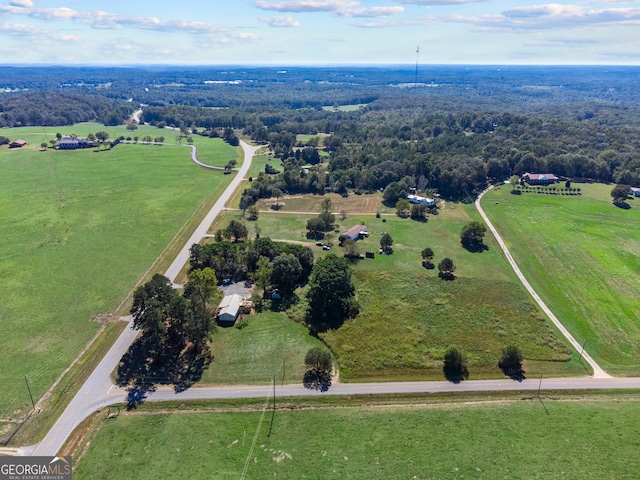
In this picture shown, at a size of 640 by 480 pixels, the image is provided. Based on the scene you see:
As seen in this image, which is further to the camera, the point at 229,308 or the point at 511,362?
the point at 229,308

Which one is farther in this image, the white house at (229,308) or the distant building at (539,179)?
the distant building at (539,179)

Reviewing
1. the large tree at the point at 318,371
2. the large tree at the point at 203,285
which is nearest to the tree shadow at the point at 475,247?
the large tree at the point at 318,371

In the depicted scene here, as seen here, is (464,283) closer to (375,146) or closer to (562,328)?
(562,328)

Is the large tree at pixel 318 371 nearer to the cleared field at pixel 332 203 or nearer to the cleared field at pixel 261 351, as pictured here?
the cleared field at pixel 261 351

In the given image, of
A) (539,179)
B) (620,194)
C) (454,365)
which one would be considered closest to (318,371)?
(454,365)

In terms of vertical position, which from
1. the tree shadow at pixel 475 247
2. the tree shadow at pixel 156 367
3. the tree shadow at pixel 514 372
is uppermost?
the tree shadow at pixel 475 247

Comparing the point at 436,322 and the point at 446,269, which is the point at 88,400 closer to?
the point at 436,322

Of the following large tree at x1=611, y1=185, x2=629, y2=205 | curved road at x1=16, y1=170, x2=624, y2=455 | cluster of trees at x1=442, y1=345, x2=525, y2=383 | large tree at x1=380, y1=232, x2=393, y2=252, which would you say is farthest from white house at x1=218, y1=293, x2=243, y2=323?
large tree at x1=611, y1=185, x2=629, y2=205
